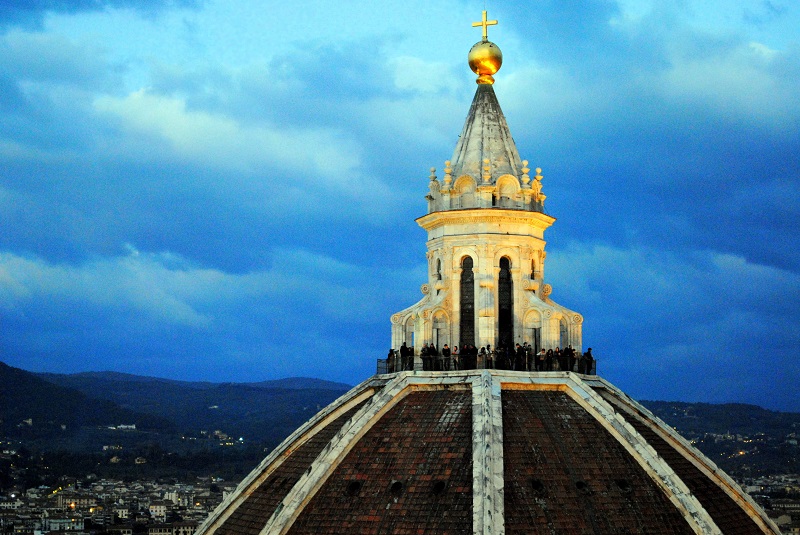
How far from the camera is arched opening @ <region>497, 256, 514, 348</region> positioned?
1383 inches

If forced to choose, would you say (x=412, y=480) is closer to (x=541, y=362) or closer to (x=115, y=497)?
(x=541, y=362)

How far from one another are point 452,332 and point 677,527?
8.86m

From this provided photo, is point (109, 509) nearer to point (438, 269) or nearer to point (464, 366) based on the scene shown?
point (438, 269)

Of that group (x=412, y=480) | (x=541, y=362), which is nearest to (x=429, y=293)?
(x=541, y=362)

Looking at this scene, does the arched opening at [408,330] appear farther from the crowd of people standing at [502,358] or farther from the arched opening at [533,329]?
the arched opening at [533,329]

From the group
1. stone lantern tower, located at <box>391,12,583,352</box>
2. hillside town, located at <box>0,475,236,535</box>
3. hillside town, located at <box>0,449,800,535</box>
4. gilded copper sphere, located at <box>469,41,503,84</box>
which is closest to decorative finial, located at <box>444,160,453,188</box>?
stone lantern tower, located at <box>391,12,583,352</box>

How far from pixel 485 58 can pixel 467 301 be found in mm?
7447

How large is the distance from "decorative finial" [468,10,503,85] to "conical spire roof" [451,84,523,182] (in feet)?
2.03

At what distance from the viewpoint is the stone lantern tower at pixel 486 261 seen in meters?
34.8

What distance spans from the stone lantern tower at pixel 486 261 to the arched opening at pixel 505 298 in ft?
0.09

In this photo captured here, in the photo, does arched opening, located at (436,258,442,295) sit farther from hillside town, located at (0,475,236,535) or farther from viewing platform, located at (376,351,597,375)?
hillside town, located at (0,475,236,535)

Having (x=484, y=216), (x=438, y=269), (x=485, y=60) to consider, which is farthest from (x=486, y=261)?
(x=485, y=60)

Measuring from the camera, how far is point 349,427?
103 feet

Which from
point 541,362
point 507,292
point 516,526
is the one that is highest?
point 507,292
